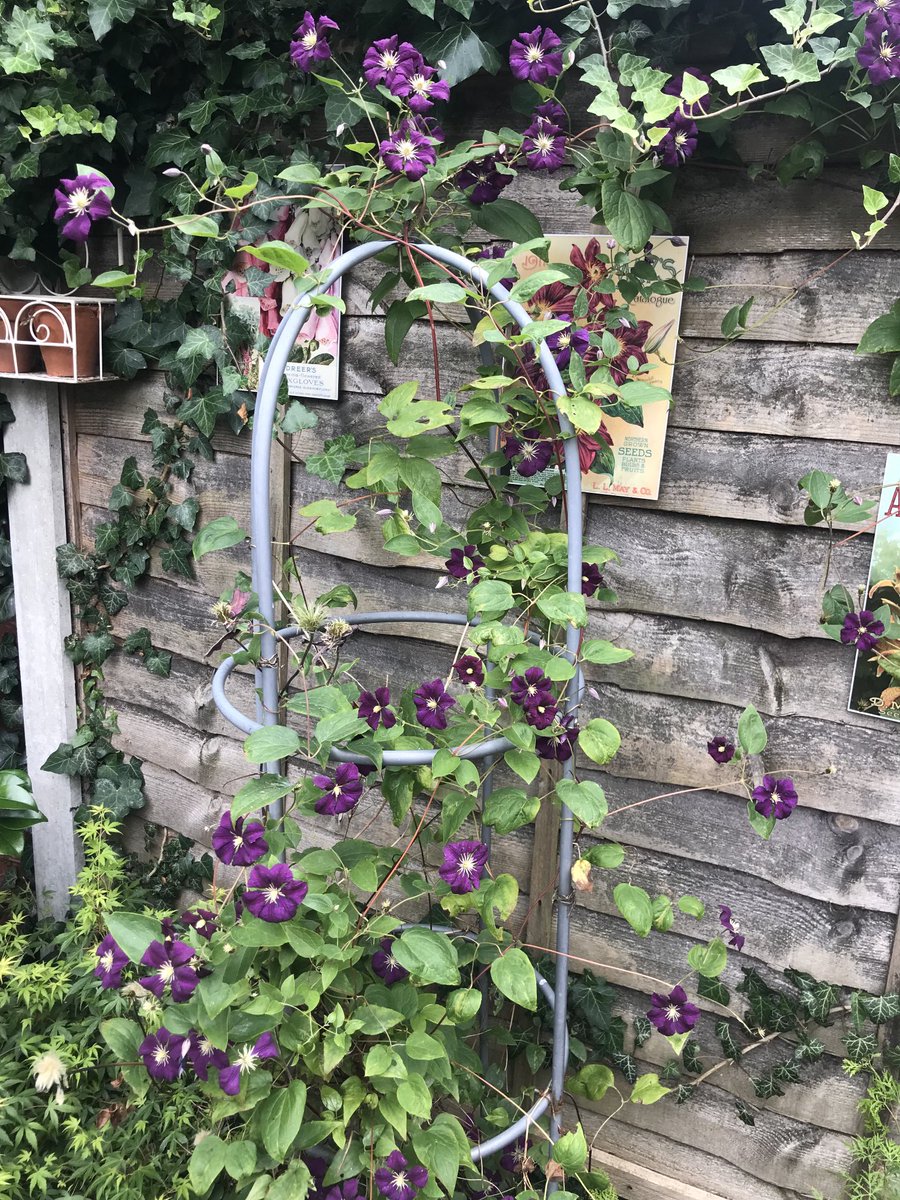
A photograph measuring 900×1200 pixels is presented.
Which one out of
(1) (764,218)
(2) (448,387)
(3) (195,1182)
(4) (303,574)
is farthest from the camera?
(4) (303,574)

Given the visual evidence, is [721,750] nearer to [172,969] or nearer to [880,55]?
[172,969]

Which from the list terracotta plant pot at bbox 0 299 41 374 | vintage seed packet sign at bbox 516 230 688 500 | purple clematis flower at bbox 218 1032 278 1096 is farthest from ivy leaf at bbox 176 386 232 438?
purple clematis flower at bbox 218 1032 278 1096

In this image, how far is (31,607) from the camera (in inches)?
94.6

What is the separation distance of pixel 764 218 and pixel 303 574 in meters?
1.15

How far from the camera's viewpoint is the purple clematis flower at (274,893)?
42.1 inches

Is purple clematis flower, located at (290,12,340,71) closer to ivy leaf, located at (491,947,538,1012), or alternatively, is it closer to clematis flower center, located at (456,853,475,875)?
clematis flower center, located at (456,853,475,875)

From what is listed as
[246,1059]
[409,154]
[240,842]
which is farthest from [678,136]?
[246,1059]

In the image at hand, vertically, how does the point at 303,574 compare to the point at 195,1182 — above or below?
above

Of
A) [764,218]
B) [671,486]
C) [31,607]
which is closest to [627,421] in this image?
[671,486]

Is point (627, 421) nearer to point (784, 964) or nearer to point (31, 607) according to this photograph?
point (784, 964)

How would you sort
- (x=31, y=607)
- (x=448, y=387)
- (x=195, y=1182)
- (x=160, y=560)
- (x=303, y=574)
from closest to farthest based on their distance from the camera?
(x=195, y=1182) < (x=448, y=387) < (x=303, y=574) < (x=160, y=560) < (x=31, y=607)

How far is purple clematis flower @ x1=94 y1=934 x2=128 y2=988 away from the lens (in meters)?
1.22

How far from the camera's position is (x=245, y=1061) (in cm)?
112

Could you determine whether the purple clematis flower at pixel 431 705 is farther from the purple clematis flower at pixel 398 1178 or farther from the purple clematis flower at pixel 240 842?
the purple clematis flower at pixel 398 1178
